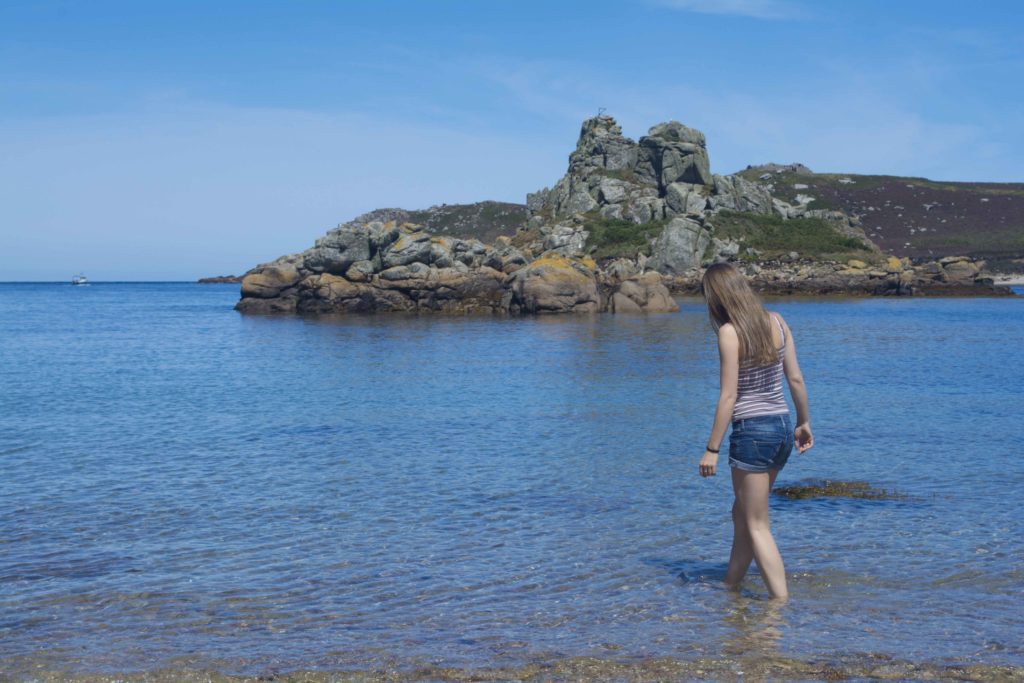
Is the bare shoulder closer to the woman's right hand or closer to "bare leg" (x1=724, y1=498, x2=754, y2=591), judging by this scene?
the woman's right hand

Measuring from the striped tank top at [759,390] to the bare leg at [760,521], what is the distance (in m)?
0.53

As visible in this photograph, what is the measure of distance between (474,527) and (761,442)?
4.13 meters

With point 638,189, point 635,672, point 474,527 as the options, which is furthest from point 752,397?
point 638,189

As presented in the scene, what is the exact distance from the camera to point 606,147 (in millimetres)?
129750

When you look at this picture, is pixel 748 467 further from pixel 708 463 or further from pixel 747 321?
pixel 747 321

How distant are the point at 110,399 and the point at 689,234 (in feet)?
275

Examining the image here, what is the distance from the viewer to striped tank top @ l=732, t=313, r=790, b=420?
7641 millimetres

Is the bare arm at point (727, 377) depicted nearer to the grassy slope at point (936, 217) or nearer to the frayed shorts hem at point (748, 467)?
the frayed shorts hem at point (748, 467)

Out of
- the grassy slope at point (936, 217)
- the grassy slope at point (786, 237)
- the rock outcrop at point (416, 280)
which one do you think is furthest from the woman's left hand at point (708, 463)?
the grassy slope at point (936, 217)

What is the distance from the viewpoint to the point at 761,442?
301 inches

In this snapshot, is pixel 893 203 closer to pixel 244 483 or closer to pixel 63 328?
pixel 63 328

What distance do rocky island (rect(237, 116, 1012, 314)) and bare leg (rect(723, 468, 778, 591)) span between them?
55.0 m

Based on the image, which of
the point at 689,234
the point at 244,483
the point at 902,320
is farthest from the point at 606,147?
the point at 244,483

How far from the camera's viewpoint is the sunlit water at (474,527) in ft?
23.7
